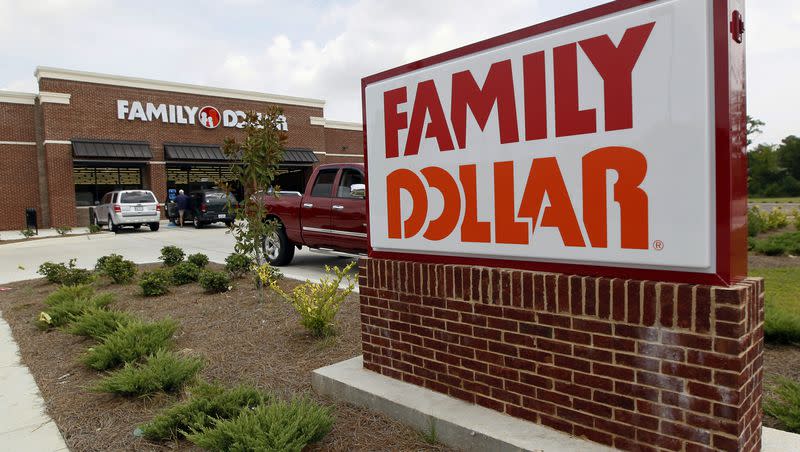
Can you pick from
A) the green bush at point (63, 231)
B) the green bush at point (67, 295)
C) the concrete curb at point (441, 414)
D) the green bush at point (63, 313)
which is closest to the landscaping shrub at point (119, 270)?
the green bush at point (67, 295)

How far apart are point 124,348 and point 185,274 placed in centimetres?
404

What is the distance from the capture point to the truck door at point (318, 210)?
967cm

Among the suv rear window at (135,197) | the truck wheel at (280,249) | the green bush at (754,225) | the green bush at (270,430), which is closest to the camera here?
the green bush at (270,430)

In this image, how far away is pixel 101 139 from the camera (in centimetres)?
2788

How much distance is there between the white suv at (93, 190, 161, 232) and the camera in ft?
75.7

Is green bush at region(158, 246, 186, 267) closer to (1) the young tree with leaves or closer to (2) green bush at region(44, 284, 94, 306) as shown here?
(2) green bush at region(44, 284, 94, 306)

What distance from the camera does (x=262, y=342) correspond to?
535 centimetres

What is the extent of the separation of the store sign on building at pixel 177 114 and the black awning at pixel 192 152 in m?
1.31

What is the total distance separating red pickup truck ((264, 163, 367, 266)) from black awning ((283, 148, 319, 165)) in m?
23.9

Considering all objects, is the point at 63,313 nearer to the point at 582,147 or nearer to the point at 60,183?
the point at 582,147

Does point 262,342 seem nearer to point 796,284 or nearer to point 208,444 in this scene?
point 208,444

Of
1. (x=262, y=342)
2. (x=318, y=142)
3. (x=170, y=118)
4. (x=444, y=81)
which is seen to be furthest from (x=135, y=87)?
(x=444, y=81)

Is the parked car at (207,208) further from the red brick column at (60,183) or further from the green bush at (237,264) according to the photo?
the green bush at (237,264)

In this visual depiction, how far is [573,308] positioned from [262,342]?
3.45 metres
